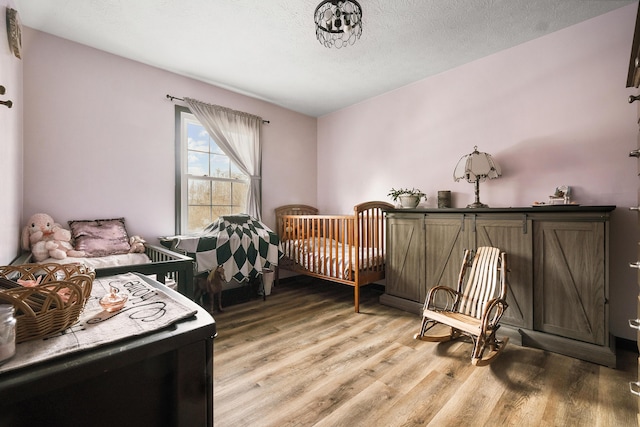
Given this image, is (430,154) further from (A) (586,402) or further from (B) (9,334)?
(B) (9,334)

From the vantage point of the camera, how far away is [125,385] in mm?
549

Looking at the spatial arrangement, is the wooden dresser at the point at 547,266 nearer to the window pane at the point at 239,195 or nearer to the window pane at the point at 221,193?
the window pane at the point at 239,195

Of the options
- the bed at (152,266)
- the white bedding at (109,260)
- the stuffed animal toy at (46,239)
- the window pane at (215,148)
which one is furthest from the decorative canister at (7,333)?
the window pane at (215,148)

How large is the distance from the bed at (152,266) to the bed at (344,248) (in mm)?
1486

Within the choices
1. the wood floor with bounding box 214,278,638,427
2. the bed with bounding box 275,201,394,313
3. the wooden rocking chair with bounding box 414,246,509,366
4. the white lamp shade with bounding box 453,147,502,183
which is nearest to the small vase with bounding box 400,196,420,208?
the bed with bounding box 275,201,394,313

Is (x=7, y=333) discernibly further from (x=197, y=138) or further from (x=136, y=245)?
(x=197, y=138)

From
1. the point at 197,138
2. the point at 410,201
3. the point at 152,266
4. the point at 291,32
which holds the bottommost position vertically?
the point at 152,266

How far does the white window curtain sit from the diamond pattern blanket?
21.3 inches

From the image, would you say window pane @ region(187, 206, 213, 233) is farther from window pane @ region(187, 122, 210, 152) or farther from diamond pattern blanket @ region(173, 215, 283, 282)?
window pane @ region(187, 122, 210, 152)

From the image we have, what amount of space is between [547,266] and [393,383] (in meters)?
1.45

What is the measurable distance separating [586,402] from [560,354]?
56 centimetres

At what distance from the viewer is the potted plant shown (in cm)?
320

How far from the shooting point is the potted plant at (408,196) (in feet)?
10.5

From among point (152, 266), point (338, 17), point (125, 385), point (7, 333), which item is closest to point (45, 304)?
point (7, 333)
